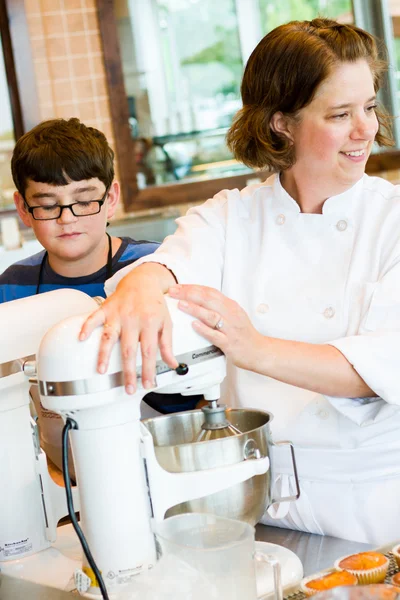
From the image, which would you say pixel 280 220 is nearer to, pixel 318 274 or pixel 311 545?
pixel 318 274

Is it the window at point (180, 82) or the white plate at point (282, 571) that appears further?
the window at point (180, 82)

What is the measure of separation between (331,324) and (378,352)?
0.15 meters

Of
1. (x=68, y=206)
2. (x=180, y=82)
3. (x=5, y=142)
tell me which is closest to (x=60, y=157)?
(x=68, y=206)

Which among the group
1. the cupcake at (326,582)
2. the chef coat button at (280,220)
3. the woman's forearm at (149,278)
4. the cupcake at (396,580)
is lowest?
the cupcake at (396,580)

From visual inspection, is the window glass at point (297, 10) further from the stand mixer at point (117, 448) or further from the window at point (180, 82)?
the stand mixer at point (117, 448)

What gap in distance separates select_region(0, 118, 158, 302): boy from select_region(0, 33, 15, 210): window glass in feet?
8.16

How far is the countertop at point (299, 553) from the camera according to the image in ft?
3.97

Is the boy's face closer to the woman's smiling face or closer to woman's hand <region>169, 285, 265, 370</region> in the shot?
the woman's smiling face

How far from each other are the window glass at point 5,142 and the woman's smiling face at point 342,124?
10.6 feet

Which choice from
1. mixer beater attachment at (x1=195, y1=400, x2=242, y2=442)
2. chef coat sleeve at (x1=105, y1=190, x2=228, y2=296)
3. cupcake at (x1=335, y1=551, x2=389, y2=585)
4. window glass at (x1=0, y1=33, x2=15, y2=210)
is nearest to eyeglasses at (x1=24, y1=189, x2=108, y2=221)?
chef coat sleeve at (x1=105, y1=190, x2=228, y2=296)

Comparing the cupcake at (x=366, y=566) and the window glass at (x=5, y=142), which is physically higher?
the window glass at (x=5, y=142)

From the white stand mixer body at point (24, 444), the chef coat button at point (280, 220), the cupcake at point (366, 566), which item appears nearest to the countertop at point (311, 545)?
the cupcake at point (366, 566)

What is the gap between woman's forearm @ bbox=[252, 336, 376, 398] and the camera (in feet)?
4.26

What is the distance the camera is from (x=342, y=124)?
1.46 meters
